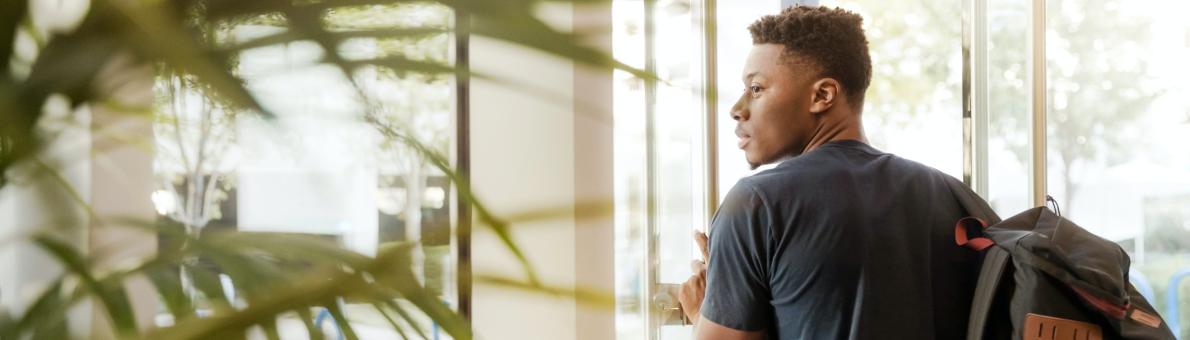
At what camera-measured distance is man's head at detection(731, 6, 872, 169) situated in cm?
204

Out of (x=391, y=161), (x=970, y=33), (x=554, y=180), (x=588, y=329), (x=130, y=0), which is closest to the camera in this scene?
(x=130, y=0)

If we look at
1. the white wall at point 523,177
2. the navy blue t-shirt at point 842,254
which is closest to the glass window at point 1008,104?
the white wall at point 523,177

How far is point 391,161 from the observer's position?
1.60ft

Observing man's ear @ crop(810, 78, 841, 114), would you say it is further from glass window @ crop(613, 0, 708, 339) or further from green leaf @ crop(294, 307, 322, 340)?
green leaf @ crop(294, 307, 322, 340)

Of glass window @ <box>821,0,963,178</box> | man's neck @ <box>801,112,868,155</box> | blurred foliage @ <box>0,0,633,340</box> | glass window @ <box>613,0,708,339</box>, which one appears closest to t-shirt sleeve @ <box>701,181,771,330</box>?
man's neck @ <box>801,112,868,155</box>

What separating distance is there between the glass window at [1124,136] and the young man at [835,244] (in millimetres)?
3148

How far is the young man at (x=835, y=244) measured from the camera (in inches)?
70.2

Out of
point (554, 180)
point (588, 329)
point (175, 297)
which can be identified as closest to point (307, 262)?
point (175, 297)

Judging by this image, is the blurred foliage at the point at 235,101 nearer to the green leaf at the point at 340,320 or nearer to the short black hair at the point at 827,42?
the green leaf at the point at 340,320

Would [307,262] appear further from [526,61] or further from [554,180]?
[554,180]

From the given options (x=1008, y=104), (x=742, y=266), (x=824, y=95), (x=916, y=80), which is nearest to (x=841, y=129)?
(x=824, y=95)

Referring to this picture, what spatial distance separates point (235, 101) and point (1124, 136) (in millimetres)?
5093

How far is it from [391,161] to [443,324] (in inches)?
8.5

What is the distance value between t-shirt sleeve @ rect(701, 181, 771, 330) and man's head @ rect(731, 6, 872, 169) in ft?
0.91
